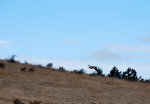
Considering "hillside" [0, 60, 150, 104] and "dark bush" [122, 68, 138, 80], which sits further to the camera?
"dark bush" [122, 68, 138, 80]

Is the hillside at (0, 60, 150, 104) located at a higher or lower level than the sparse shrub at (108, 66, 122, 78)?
lower

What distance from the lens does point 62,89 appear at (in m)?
23.9

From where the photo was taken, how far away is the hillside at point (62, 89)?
816 inches

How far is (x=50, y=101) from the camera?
19844 millimetres

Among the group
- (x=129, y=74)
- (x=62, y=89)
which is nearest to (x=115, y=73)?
(x=129, y=74)

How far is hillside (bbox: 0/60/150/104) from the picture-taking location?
20737 millimetres

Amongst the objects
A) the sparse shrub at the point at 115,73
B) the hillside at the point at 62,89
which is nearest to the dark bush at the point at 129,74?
the sparse shrub at the point at 115,73

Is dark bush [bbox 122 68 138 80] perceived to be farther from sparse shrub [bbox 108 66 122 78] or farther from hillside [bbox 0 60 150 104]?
hillside [bbox 0 60 150 104]

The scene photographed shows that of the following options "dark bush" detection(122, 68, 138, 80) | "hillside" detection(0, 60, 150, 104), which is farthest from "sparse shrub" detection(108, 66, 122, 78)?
"hillside" detection(0, 60, 150, 104)

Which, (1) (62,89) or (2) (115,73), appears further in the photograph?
(2) (115,73)

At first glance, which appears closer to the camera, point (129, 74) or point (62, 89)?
point (62, 89)

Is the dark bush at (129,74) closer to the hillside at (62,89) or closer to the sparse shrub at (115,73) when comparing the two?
the sparse shrub at (115,73)

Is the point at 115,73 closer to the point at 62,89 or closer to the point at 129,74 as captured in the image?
the point at 129,74

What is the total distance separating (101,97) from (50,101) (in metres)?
3.75
